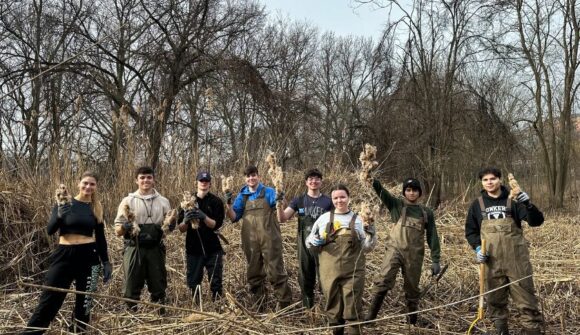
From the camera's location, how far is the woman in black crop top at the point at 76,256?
11.3ft

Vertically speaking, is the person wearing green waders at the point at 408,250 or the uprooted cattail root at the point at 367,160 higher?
the uprooted cattail root at the point at 367,160

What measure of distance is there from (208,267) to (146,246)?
667 mm

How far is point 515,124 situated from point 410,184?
1128 cm

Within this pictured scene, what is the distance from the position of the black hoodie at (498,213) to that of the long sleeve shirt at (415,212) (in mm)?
304

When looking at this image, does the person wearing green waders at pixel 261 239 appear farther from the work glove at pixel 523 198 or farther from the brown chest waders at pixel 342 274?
the work glove at pixel 523 198

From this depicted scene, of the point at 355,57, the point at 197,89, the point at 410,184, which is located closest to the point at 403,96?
the point at 197,89

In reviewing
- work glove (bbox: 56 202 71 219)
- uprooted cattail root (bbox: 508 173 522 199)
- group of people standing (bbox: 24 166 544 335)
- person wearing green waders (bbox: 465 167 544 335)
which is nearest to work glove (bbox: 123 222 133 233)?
group of people standing (bbox: 24 166 544 335)

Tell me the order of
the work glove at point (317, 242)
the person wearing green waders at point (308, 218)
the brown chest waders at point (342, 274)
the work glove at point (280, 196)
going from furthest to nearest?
the person wearing green waders at point (308, 218)
the work glove at point (280, 196)
the work glove at point (317, 242)
the brown chest waders at point (342, 274)

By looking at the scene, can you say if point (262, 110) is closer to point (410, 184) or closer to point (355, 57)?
point (410, 184)

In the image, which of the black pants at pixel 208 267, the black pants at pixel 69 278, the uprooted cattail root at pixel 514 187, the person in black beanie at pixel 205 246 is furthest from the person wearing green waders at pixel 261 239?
the uprooted cattail root at pixel 514 187

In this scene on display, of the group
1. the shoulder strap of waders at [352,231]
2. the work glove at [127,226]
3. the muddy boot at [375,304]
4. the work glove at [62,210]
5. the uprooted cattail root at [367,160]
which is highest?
the uprooted cattail root at [367,160]

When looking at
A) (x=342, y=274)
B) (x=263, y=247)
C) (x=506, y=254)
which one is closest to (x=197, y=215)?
(x=263, y=247)

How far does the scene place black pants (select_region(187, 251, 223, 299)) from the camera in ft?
13.9

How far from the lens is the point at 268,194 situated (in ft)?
14.7
